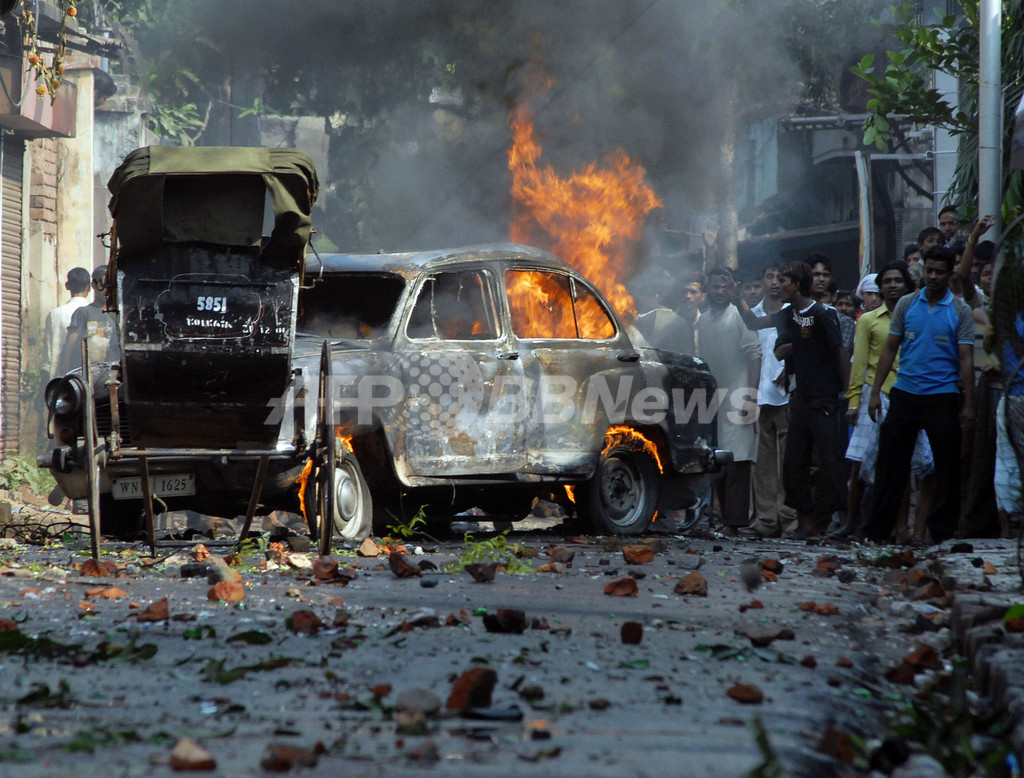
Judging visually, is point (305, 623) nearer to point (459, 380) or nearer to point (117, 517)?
point (459, 380)

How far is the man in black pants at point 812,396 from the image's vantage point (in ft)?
29.2

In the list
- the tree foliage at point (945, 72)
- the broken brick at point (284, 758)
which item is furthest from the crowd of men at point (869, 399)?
the broken brick at point (284, 758)

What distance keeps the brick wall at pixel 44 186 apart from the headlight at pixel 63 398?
33.4ft

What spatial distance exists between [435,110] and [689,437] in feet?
33.7

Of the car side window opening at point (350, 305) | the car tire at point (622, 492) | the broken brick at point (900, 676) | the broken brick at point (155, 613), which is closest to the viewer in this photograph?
the broken brick at point (900, 676)

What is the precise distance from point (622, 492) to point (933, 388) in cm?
246

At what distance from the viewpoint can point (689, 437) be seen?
966 centimetres

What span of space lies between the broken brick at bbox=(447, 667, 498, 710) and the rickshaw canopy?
3607mm

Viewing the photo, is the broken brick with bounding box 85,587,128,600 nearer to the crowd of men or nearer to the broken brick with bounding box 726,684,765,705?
the broken brick with bounding box 726,684,765,705

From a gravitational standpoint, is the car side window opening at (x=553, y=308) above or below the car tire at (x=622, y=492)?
above

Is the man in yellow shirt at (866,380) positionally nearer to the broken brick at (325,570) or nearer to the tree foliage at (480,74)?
the broken brick at (325,570)

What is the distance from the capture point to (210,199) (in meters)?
6.32

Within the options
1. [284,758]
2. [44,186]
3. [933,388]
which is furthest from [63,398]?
[44,186]

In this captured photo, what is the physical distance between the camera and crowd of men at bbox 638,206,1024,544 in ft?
26.0
